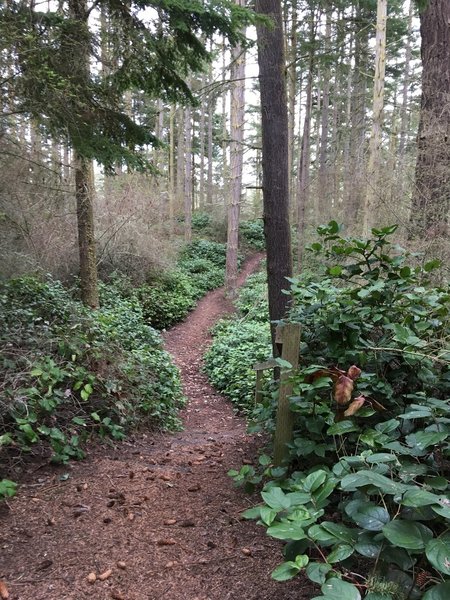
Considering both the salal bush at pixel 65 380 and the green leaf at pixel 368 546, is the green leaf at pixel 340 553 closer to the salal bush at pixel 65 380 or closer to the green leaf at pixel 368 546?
the green leaf at pixel 368 546

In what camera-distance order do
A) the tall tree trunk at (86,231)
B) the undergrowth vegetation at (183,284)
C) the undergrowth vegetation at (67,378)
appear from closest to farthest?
the undergrowth vegetation at (67,378) → the tall tree trunk at (86,231) → the undergrowth vegetation at (183,284)

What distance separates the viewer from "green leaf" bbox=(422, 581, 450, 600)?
4.03 ft

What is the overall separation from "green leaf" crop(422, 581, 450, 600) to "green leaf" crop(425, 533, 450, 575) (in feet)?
0.17

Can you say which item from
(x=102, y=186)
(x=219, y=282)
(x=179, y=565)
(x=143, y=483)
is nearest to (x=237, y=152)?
(x=102, y=186)

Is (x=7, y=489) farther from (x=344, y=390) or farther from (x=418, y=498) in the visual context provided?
(x=418, y=498)

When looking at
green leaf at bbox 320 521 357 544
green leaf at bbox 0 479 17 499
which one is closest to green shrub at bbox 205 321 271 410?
green leaf at bbox 0 479 17 499

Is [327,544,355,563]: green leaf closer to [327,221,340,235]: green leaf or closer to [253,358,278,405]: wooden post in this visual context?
[253,358,278,405]: wooden post

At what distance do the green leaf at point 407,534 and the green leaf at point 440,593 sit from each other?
0.11 meters

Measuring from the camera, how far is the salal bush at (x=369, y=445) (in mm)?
1426

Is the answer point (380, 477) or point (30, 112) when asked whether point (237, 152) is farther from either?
point (380, 477)

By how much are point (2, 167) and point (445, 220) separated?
7652 mm

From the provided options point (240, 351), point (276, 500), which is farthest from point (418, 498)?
point (240, 351)

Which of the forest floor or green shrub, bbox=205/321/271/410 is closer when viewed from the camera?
the forest floor

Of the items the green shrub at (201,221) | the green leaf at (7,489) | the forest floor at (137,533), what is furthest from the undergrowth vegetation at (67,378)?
the green shrub at (201,221)
